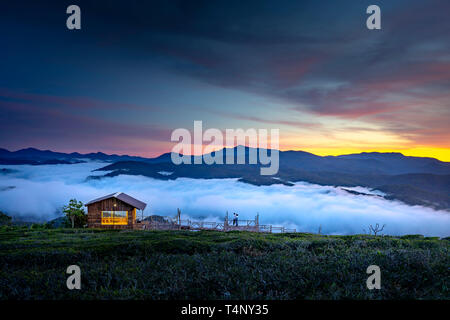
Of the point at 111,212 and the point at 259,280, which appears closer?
the point at 259,280

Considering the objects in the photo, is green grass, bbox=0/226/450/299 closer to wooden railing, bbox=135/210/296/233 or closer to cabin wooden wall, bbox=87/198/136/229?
cabin wooden wall, bbox=87/198/136/229

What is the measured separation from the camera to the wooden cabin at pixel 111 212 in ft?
158

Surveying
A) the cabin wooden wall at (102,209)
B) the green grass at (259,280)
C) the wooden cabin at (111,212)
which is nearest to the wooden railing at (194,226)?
the wooden cabin at (111,212)

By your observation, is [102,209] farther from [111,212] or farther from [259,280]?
[259,280]

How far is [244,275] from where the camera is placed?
7316mm

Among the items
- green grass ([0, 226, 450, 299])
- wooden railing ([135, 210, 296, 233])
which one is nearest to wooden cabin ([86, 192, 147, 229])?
wooden railing ([135, 210, 296, 233])

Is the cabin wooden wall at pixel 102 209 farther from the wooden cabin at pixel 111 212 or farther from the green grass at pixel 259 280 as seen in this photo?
the green grass at pixel 259 280

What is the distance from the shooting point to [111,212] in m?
48.9

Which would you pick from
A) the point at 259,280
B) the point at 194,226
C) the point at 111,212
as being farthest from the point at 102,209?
the point at 259,280

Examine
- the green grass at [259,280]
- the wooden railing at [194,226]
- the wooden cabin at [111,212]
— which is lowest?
the wooden railing at [194,226]

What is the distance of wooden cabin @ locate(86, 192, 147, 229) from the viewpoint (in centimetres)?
4812
